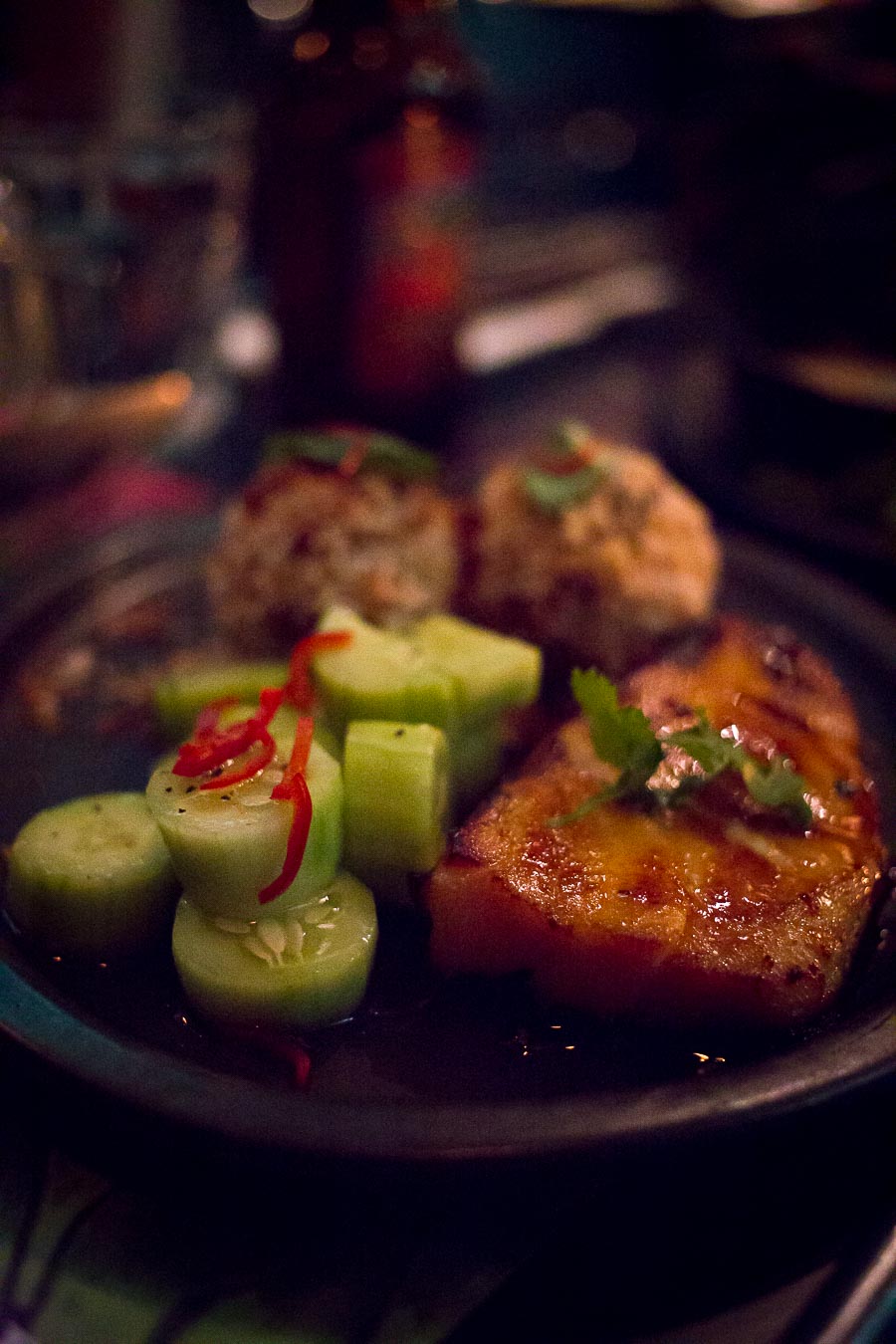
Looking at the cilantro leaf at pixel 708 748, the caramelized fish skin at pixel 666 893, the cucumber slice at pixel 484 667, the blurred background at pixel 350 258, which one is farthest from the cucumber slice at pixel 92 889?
the blurred background at pixel 350 258

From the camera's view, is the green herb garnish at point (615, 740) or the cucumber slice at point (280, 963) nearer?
the cucumber slice at point (280, 963)

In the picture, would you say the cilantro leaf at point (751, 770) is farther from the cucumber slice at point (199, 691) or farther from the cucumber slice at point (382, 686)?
the cucumber slice at point (199, 691)

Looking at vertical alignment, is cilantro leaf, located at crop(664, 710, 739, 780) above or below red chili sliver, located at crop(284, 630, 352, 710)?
below

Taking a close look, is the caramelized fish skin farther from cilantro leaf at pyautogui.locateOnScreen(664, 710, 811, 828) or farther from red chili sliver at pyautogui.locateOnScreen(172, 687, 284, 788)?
red chili sliver at pyautogui.locateOnScreen(172, 687, 284, 788)

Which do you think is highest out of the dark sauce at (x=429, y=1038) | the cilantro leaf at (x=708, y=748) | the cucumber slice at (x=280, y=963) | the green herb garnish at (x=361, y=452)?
the green herb garnish at (x=361, y=452)

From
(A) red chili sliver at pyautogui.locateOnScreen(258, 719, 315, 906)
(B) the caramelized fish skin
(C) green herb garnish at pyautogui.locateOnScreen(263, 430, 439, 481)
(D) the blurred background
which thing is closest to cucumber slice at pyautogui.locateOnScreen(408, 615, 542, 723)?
(B) the caramelized fish skin

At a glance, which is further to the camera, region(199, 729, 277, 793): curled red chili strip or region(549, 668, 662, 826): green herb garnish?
region(549, 668, 662, 826): green herb garnish
